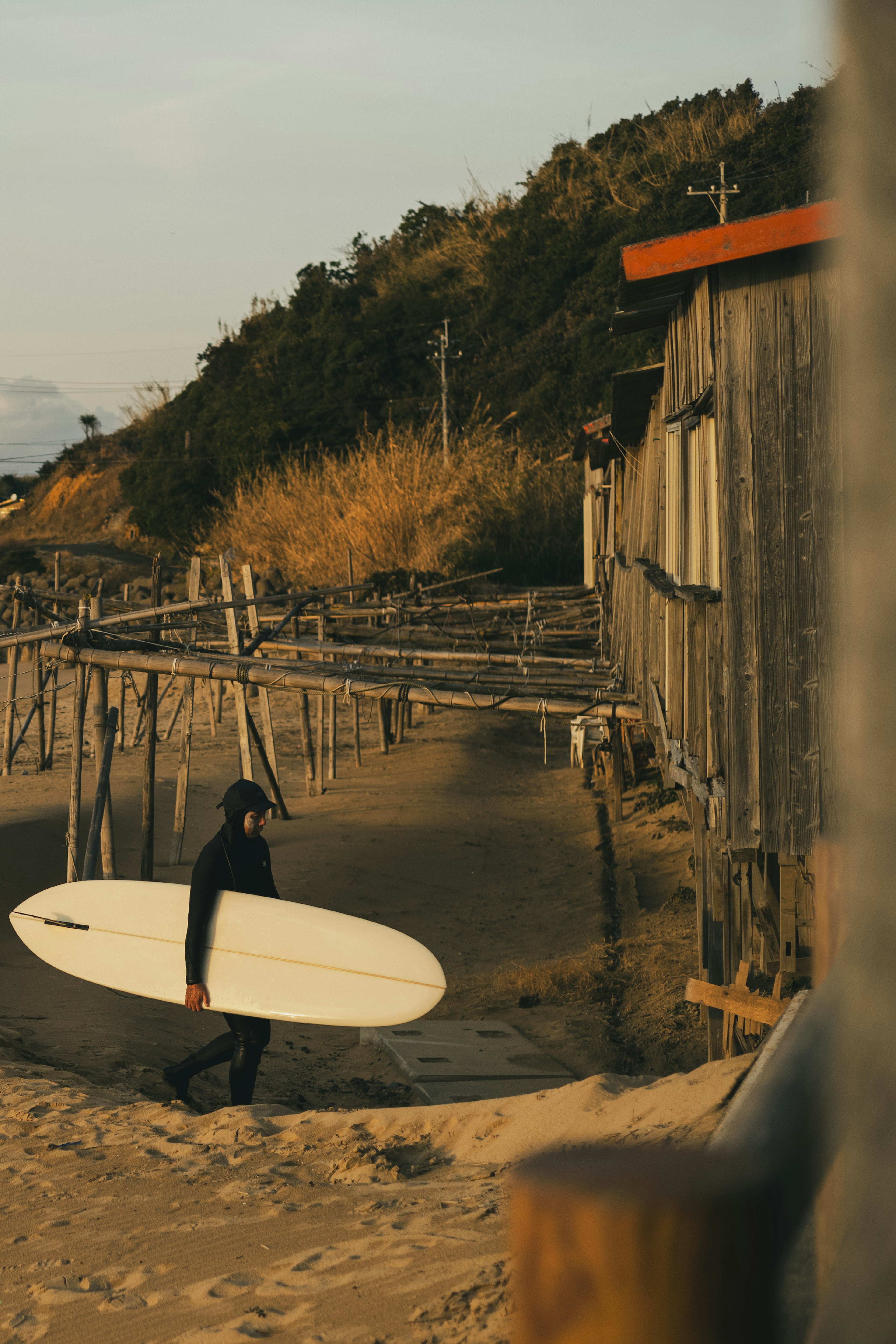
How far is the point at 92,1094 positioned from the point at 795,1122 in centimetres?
576

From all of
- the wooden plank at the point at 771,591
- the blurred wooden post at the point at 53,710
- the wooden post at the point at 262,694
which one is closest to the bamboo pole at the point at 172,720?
the blurred wooden post at the point at 53,710

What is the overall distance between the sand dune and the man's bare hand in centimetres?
65

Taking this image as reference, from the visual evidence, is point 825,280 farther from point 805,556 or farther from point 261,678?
point 261,678

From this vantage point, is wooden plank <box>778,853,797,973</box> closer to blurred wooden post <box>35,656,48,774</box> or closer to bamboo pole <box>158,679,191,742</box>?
bamboo pole <box>158,679,191,742</box>

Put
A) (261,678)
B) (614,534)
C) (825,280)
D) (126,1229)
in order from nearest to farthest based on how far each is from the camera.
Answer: (126,1229) < (825,280) < (261,678) < (614,534)

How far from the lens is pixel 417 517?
28609 mm

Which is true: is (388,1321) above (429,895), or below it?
above

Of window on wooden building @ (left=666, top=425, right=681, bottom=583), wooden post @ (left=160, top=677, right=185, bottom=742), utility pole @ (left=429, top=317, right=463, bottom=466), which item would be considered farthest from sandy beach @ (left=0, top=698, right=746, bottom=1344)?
utility pole @ (left=429, top=317, right=463, bottom=466)

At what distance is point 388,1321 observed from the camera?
3037 mm

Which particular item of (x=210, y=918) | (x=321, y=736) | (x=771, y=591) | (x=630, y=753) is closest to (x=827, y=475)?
(x=771, y=591)

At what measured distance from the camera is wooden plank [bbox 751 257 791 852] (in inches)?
212

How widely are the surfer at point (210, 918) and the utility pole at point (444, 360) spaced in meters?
26.8

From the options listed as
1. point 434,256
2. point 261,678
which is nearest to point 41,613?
point 261,678

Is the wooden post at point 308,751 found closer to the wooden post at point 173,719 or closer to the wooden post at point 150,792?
the wooden post at point 173,719
